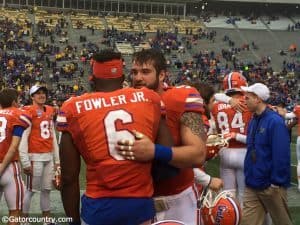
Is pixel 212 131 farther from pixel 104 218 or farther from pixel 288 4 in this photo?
pixel 288 4

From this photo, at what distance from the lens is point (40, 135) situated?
6984mm

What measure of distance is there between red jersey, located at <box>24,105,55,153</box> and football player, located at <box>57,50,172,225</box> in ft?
13.4

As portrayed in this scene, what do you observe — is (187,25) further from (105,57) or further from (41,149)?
(105,57)

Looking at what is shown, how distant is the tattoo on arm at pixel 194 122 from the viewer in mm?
3037

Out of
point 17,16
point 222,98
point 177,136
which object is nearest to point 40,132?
point 222,98

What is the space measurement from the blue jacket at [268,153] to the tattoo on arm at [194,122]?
6.30 feet

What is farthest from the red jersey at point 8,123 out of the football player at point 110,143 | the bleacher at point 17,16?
the bleacher at point 17,16

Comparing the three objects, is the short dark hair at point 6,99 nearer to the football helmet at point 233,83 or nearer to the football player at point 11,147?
the football player at point 11,147

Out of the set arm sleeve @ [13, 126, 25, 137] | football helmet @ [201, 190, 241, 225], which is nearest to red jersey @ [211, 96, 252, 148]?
football helmet @ [201, 190, 241, 225]

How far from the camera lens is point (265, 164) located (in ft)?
16.1

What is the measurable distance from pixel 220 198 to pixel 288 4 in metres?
54.1

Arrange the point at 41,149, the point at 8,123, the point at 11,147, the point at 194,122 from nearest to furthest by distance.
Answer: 1. the point at 194,122
2. the point at 11,147
3. the point at 8,123
4. the point at 41,149

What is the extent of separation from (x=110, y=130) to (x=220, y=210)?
6.12ft

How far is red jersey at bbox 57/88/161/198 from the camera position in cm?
277
